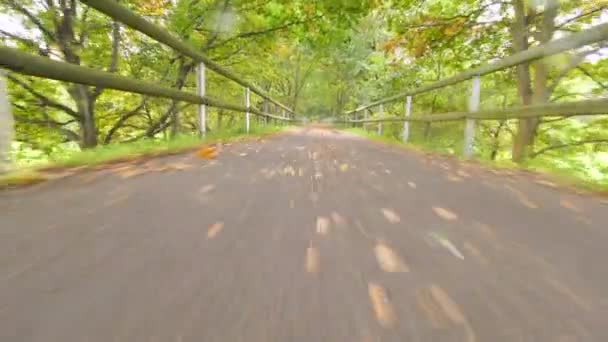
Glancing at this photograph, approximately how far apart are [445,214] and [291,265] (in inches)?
35.8

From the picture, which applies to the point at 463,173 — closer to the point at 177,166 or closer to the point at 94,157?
the point at 177,166

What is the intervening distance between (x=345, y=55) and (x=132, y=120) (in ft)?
46.8

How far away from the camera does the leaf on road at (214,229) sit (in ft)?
4.08

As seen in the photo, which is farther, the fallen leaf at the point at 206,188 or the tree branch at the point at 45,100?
the tree branch at the point at 45,100

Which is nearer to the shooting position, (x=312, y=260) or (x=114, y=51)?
(x=312, y=260)

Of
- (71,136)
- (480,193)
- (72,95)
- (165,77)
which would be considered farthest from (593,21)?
(71,136)

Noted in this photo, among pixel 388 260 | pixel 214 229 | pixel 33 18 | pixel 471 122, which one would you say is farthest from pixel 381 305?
pixel 33 18

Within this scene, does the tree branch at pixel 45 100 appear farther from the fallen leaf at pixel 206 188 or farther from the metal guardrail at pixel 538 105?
the metal guardrail at pixel 538 105

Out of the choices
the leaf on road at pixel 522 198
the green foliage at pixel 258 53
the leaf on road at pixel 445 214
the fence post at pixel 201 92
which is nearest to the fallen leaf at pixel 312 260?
the leaf on road at pixel 445 214

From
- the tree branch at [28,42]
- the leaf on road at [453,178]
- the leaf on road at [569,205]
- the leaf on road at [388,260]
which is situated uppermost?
the tree branch at [28,42]

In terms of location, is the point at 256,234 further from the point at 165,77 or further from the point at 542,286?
the point at 165,77

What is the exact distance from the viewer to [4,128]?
5.57 ft

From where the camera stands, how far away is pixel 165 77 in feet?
23.2

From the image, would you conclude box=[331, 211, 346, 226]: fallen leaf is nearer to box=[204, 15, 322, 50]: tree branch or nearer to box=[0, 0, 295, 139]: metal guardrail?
box=[0, 0, 295, 139]: metal guardrail
